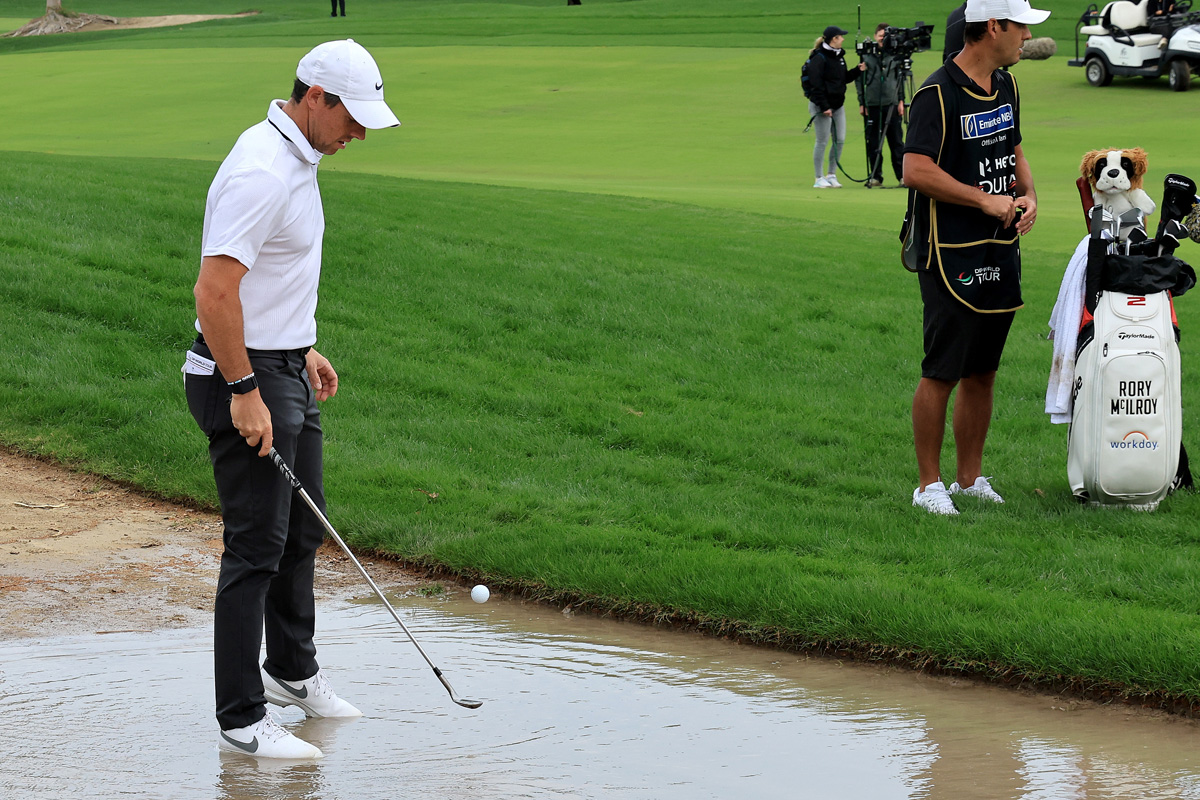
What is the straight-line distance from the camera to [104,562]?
5.81m

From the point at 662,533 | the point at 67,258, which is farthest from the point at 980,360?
the point at 67,258

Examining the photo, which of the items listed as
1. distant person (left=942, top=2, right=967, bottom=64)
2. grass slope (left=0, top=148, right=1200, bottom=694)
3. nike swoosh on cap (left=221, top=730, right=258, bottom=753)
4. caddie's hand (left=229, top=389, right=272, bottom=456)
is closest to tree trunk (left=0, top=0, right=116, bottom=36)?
grass slope (left=0, top=148, right=1200, bottom=694)

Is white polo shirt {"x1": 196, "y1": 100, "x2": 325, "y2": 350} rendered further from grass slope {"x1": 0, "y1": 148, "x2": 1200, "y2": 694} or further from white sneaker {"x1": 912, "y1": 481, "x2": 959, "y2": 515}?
white sneaker {"x1": 912, "y1": 481, "x2": 959, "y2": 515}

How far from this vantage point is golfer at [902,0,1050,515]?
20.1 ft

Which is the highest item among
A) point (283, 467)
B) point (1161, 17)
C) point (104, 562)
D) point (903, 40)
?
point (1161, 17)

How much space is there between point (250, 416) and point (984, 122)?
392 centimetres

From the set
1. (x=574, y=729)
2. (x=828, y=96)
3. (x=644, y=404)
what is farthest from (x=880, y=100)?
(x=574, y=729)

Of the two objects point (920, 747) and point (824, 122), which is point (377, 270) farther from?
point (824, 122)

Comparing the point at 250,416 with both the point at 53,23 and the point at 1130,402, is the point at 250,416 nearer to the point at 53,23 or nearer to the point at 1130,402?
the point at 1130,402

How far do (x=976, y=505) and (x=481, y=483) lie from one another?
7.96 feet

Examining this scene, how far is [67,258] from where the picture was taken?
400 inches

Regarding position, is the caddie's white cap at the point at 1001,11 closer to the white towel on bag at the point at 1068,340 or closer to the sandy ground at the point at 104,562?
the white towel on bag at the point at 1068,340

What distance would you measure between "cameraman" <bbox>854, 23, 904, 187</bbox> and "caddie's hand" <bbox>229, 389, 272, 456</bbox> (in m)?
16.0

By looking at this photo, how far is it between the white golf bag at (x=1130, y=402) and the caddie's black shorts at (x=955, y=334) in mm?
443
